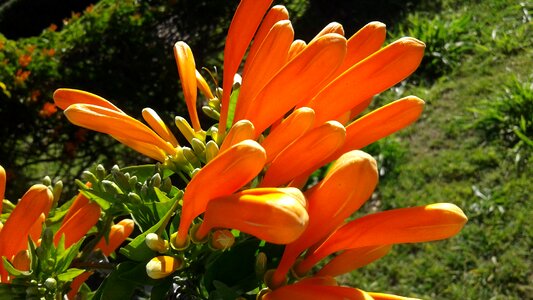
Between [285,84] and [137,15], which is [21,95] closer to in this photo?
[137,15]

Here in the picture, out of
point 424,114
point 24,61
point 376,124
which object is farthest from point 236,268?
point 424,114

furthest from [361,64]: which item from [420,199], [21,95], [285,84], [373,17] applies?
[373,17]

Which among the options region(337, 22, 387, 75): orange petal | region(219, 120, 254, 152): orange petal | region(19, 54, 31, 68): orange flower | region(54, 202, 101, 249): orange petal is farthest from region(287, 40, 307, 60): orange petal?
region(19, 54, 31, 68): orange flower

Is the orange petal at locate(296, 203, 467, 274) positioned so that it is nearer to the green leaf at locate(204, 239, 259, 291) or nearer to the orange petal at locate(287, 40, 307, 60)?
the green leaf at locate(204, 239, 259, 291)

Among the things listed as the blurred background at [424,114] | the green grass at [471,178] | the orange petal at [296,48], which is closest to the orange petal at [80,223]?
the orange petal at [296,48]

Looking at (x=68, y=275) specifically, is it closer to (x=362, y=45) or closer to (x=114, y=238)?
(x=114, y=238)
